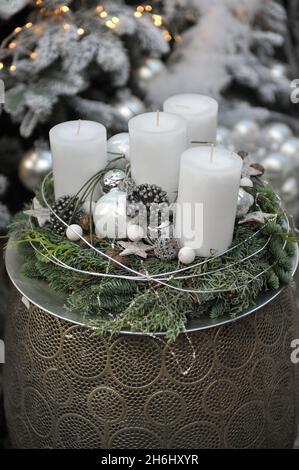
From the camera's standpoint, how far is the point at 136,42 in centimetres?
168

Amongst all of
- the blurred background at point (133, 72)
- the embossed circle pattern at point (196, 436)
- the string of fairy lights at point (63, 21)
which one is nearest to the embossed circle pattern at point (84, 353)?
the embossed circle pattern at point (196, 436)

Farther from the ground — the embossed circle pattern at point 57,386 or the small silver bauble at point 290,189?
the embossed circle pattern at point 57,386

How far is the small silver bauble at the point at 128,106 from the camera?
1.57m

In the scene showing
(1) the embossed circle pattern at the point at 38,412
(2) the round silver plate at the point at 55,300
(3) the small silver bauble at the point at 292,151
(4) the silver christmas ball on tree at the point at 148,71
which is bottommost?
(3) the small silver bauble at the point at 292,151

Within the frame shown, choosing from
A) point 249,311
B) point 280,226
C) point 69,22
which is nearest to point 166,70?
point 69,22

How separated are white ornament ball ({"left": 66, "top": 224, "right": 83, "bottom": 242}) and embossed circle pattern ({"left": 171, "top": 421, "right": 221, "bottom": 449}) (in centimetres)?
30

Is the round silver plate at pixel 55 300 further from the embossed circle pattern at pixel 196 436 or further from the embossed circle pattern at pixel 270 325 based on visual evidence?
the embossed circle pattern at pixel 196 436

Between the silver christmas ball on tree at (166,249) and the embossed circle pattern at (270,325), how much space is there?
5.6 inches

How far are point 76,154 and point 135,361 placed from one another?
1.05 feet

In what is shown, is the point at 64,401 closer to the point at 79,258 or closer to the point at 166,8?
the point at 79,258

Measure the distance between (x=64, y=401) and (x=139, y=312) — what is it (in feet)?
0.54

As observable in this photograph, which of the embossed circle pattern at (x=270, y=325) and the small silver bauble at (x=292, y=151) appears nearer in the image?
the embossed circle pattern at (x=270, y=325)

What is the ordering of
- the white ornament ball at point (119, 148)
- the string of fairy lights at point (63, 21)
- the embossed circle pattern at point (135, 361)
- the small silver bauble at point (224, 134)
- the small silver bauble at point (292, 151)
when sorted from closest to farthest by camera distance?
the embossed circle pattern at point (135, 361), the white ornament ball at point (119, 148), the string of fairy lights at point (63, 21), the small silver bauble at point (224, 134), the small silver bauble at point (292, 151)

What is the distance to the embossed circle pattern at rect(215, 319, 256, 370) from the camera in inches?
33.4
